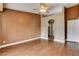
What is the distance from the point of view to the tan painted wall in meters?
4.61

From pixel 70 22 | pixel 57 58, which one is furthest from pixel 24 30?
pixel 57 58

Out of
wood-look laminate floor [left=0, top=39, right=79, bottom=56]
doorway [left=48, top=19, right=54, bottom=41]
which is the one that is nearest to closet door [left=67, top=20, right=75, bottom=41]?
doorway [left=48, top=19, right=54, bottom=41]

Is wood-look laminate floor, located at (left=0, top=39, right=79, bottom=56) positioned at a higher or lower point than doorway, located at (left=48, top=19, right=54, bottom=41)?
lower

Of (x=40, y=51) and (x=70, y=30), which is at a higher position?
(x=70, y=30)

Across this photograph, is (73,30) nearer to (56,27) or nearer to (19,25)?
(56,27)

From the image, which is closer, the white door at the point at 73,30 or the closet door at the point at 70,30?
the white door at the point at 73,30

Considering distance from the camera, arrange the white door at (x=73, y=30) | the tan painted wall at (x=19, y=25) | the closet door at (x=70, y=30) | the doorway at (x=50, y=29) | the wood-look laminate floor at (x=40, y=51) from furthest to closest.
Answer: the doorway at (x=50, y=29)
the closet door at (x=70, y=30)
the white door at (x=73, y=30)
the tan painted wall at (x=19, y=25)
the wood-look laminate floor at (x=40, y=51)

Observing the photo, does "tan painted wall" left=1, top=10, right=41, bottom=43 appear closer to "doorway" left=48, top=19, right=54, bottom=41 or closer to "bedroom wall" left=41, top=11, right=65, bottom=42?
"bedroom wall" left=41, top=11, right=65, bottom=42

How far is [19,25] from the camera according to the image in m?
5.19

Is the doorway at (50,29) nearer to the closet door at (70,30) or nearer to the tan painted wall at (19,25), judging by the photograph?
the tan painted wall at (19,25)

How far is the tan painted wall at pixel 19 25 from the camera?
461 centimetres

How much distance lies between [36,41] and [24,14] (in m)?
1.70

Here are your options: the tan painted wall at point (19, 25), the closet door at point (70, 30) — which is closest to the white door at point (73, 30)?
the closet door at point (70, 30)

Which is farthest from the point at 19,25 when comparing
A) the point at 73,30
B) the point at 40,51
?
the point at 73,30
